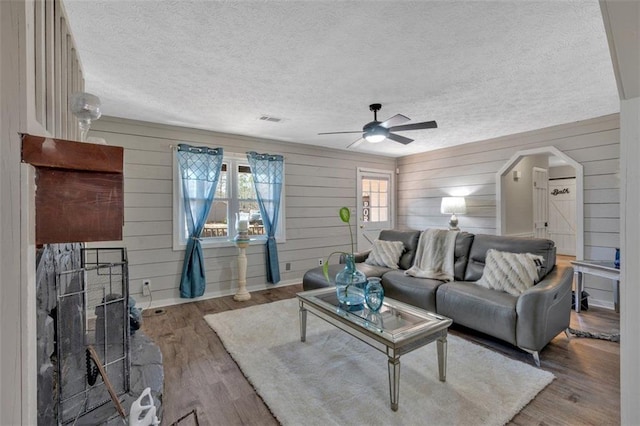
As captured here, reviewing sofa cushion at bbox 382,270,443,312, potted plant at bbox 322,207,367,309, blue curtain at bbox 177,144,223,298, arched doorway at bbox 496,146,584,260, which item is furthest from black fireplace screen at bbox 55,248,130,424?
arched doorway at bbox 496,146,584,260

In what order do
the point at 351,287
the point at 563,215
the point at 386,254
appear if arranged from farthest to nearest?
the point at 563,215 < the point at 386,254 < the point at 351,287

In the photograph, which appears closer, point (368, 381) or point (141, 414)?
point (141, 414)

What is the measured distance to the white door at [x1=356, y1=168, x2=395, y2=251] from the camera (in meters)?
5.61

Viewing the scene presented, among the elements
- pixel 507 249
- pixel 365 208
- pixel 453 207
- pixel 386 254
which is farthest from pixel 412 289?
pixel 365 208

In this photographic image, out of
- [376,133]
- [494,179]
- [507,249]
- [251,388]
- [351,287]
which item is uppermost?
[376,133]

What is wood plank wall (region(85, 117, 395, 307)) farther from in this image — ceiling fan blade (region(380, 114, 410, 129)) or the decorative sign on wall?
ceiling fan blade (region(380, 114, 410, 129))

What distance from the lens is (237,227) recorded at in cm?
418

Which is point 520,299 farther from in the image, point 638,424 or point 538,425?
point 638,424

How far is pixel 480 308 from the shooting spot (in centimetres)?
257

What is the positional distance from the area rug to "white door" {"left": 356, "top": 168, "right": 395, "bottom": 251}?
2979mm

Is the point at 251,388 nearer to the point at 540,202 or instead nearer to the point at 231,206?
the point at 231,206

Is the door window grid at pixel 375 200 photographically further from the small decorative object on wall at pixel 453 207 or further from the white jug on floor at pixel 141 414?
the white jug on floor at pixel 141 414

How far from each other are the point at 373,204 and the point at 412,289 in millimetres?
2893

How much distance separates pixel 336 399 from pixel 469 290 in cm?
165
